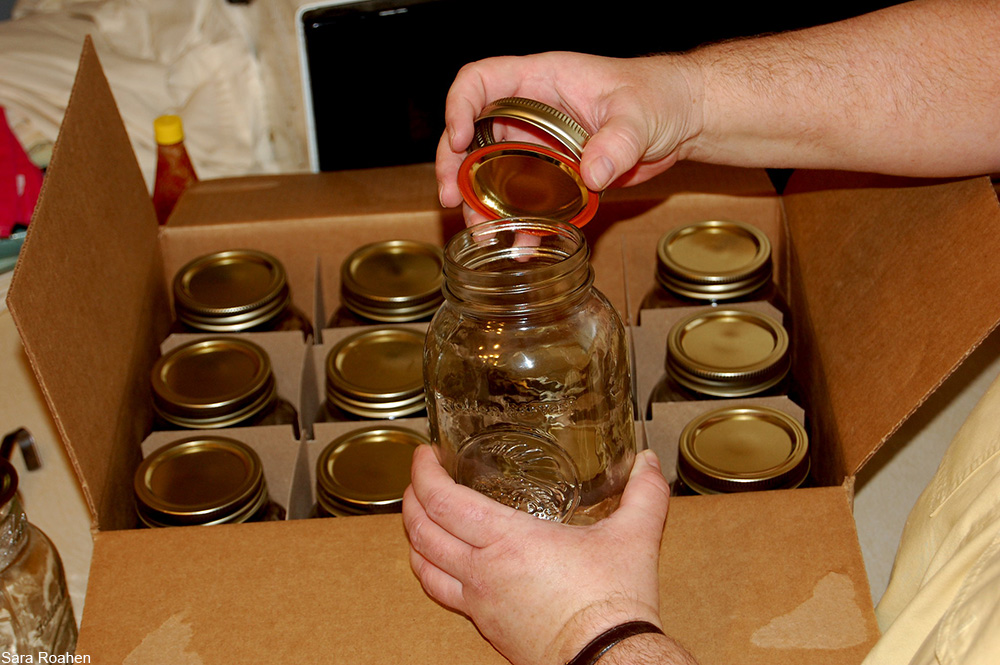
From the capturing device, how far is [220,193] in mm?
1396

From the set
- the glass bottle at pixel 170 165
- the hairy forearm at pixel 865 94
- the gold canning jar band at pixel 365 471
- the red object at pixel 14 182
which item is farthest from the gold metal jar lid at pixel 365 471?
the red object at pixel 14 182

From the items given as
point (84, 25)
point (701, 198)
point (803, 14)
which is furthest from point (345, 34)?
point (84, 25)

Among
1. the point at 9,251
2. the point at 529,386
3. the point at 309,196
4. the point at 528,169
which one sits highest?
the point at 528,169

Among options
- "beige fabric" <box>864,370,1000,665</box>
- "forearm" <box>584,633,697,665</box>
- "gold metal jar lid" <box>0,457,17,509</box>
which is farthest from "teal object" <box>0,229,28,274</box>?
"beige fabric" <box>864,370,1000,665</box>

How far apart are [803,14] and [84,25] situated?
1.32m

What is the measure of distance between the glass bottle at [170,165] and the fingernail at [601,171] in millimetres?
851

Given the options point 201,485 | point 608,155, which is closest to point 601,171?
point 608,155

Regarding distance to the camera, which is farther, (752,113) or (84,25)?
(84,25)

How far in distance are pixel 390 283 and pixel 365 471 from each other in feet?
1.02

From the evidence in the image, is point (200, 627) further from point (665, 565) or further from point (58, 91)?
point (58, 91)

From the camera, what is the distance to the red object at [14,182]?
1.58 m

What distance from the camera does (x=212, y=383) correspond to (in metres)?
1.13

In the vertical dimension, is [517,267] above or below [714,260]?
above

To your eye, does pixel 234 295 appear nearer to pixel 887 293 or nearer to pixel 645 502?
pixel 645 502
